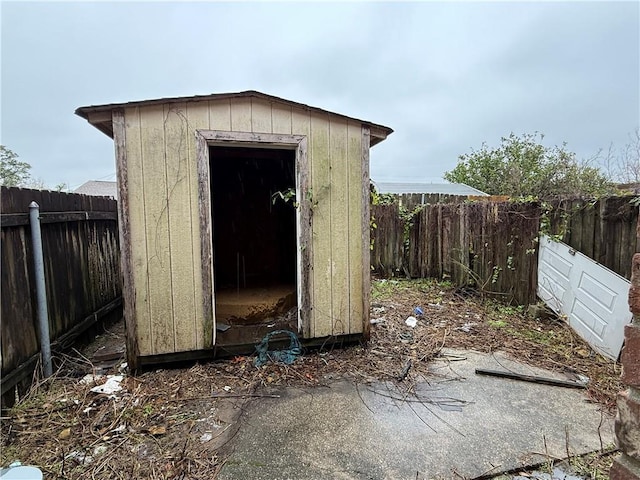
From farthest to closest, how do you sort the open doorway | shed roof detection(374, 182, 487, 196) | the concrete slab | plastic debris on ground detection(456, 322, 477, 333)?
1. shed roof detection(374, 182, 487, 196)
2. the open doorway
3. plastic debris on ground detection(456, 322, 477, 333)
4. the concrete slab

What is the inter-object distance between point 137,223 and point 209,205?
1.90 feet

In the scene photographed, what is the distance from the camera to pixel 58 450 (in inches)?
75.6

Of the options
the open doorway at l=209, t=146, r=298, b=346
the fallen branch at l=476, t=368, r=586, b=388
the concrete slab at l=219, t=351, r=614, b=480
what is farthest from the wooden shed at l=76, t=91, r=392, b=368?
the open doorway at l=209, t=146, r=298, b=346

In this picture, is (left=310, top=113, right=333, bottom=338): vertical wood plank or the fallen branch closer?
the fallen branch

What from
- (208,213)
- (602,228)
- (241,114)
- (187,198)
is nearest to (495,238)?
(602,228)

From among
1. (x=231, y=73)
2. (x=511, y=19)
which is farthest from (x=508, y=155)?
(x=231, y=73)

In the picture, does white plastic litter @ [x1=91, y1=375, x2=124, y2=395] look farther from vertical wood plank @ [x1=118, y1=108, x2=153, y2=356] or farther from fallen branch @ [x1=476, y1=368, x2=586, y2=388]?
fallen branch @ [x1=476, y1=368, x2=586, y2=388]

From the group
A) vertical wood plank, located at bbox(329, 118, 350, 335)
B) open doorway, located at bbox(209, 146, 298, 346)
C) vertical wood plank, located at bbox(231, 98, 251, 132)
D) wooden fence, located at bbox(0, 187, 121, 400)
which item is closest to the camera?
wooden fence, located at bbox(0, 187, 121, 400)

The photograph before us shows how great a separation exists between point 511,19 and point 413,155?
71.3 ft

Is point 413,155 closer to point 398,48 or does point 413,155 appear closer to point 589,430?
point 398,48

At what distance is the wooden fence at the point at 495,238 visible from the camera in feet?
10.5

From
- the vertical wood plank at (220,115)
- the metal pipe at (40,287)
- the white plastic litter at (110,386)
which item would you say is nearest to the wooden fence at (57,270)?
the metal pipe at (40,287)

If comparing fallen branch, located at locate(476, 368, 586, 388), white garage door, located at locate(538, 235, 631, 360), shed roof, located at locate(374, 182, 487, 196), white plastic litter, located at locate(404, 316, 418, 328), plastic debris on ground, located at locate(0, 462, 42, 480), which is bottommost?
fallen branch, located at locate(476, 368, 586, 388)

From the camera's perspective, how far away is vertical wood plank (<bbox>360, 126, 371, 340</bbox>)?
3225mm
